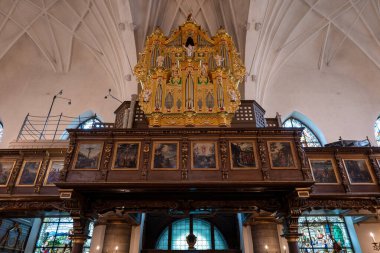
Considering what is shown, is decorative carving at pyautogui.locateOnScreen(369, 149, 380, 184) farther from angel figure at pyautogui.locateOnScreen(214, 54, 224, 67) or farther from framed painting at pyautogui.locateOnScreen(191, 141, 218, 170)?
angel figure at pyautogui.locateOnScreen(214, 54, 224, 67)

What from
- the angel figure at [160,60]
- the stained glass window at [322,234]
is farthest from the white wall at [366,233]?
the angel figure at [160,60]

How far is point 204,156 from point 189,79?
4369 mm

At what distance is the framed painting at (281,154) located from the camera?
7855 millimetres

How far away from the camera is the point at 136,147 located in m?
8.27

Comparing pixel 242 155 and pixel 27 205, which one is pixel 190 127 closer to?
pixel 242 155

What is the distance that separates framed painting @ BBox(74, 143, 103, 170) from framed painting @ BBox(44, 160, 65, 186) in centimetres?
144

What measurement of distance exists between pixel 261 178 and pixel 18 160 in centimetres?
893

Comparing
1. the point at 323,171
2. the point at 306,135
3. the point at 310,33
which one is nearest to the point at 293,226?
the point at 323,171

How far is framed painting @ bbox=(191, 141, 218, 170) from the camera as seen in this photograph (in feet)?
25.7

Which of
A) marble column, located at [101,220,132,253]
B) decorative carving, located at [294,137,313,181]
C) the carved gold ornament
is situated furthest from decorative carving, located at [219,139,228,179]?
marble column, located at [101,220,132,253]

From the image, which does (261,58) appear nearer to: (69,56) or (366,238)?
(366,238)

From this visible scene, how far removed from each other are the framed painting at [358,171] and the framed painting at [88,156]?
344 inches

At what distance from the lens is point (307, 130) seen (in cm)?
1745

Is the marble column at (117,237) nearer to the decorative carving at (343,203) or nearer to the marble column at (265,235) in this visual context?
the marble column at (265,235)
